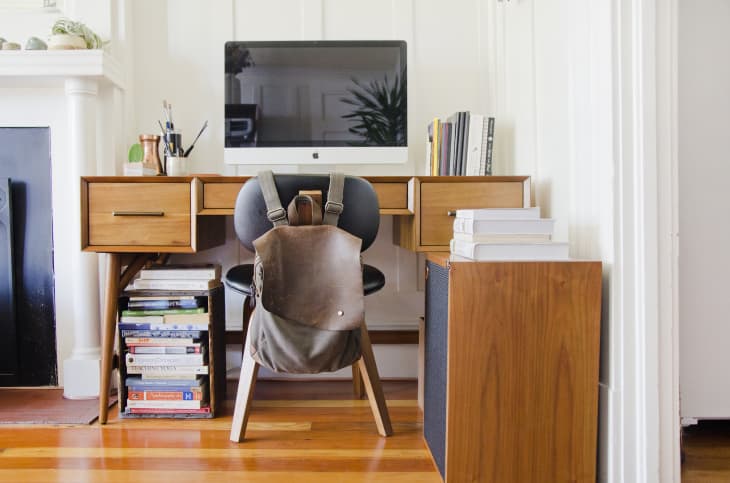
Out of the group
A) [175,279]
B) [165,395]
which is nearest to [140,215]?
[175,279]

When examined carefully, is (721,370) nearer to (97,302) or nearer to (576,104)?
(576,104)

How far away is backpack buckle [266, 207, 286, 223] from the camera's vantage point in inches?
58.5

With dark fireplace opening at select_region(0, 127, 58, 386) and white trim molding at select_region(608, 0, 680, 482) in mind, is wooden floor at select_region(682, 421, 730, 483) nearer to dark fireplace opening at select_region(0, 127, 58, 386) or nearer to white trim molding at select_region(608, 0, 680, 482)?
white trim molding at select_region(608, 0, 680, 482)

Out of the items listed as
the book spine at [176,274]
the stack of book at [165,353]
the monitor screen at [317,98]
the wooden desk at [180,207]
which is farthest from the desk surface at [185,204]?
the monitor screen at [317,98]

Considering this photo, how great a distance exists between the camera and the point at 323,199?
1563 millimetres

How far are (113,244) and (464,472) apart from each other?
1.29m

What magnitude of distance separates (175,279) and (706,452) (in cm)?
171

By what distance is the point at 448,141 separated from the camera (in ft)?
6.54

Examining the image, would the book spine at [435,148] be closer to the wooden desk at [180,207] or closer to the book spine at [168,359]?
the wooden desk at [180,207]

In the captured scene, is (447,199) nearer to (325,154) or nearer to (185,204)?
(325,154)

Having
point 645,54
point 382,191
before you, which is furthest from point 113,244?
point 645,54

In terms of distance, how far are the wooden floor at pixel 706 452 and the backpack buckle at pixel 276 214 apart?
48.8 inches

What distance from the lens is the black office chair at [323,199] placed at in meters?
1.52

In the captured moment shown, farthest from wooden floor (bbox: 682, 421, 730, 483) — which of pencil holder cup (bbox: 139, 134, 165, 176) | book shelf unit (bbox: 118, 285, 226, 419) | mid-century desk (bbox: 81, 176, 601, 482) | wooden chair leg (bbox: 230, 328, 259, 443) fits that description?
pencil holder cup (bbox: 139, 134, 165, 176)
